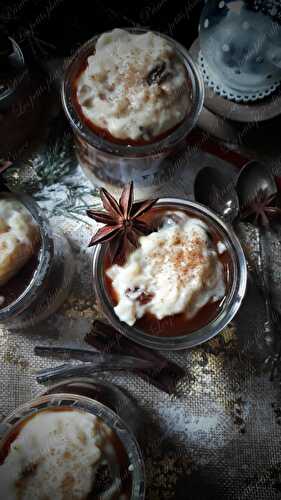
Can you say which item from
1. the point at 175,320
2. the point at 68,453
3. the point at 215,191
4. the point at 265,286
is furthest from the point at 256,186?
the point at 68,453

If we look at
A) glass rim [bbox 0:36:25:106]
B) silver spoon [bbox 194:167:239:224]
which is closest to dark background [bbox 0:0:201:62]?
glass rim [bbox 0:36:25:106]

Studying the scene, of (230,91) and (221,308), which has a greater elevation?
(230,91)

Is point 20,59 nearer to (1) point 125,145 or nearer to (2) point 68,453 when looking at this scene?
(1) point 125,145

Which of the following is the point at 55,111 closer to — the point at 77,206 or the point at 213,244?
the point at 77,206

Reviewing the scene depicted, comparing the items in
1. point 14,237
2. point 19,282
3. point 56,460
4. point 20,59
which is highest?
point 20,59

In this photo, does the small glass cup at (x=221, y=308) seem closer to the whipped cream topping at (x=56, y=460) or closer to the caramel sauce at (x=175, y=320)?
the caramel sauce at (x=175, y=320)

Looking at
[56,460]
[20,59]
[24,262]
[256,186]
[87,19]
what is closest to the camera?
[56,460]

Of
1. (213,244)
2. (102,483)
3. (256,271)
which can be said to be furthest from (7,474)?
(256,271)

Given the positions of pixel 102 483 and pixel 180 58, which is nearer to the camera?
pixel 102 483
